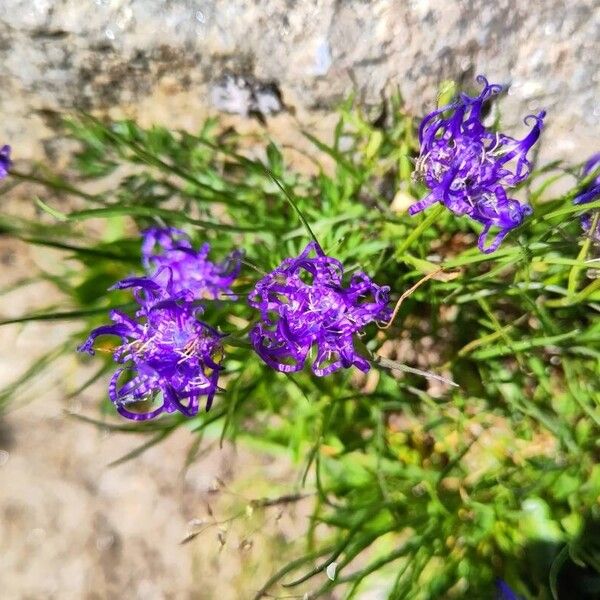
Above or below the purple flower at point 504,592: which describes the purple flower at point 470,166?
above

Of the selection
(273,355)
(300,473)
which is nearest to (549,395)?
(300,473)

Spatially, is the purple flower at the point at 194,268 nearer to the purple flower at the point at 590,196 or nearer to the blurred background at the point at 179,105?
the blurred background at the point at 179,105

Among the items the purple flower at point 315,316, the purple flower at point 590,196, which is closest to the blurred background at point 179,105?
the purple flower at point 590,196

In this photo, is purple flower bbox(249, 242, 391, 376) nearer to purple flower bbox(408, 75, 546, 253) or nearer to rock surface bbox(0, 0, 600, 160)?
purple flower bbox(408, 75, 546, 253)

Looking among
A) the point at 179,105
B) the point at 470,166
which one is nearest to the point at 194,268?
the point at 179,105

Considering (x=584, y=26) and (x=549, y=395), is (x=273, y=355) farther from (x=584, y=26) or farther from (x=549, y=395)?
(x=584, y=26)
